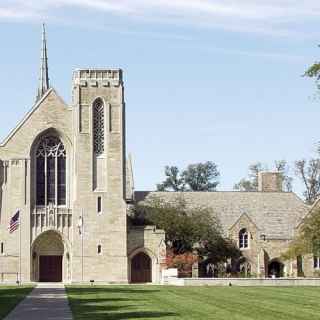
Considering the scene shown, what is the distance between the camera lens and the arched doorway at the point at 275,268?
81.0 metres

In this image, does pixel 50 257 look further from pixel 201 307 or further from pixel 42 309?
pixel 201 307

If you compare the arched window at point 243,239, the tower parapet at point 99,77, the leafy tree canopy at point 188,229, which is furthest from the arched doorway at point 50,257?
the arched window at point 243,239

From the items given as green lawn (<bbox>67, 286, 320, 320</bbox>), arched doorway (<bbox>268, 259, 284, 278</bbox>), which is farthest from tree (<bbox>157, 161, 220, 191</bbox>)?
green lawn (<bbox>67, 286, 320, 320</bbox>)

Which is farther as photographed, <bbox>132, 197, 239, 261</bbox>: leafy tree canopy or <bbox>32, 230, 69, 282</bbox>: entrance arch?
<bbox>132, 197, 239, 261</bbox>: leafy tree canopy

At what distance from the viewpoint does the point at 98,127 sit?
76.3 m

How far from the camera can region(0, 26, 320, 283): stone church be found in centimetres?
7425

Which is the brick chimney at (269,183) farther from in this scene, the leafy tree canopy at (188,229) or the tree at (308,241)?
the tree at (308,241)

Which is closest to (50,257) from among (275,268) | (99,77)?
(99,77)

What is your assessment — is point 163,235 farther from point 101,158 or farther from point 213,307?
point 213,307

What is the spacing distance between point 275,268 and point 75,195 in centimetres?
1810

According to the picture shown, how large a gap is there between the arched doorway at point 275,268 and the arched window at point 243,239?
254cm

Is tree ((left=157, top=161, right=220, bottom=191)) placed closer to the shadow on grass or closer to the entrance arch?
the entrance arch

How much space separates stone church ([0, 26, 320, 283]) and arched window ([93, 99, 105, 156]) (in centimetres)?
8

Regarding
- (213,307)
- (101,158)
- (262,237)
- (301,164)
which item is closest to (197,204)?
(262,237)
